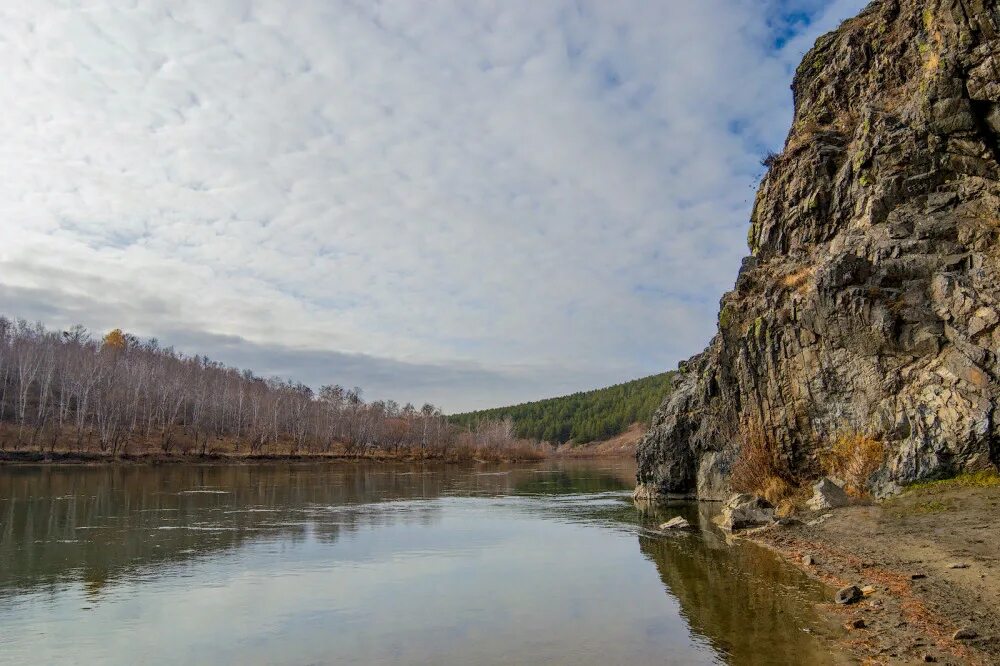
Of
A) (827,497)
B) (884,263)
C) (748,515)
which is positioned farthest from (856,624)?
(884,263)

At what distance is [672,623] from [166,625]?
42.2 feet

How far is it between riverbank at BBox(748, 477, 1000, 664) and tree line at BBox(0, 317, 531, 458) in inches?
3776

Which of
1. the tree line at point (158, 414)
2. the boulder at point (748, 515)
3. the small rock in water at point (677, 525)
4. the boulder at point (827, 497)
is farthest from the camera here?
the tree line at point (158, 414)

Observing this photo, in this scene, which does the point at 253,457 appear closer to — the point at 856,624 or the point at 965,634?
the point at 856,624

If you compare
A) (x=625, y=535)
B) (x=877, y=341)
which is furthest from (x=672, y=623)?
(x=877, y=341)

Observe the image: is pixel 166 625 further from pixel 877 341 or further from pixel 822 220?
pixel 822 220

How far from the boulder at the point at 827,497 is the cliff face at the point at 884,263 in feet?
5.53

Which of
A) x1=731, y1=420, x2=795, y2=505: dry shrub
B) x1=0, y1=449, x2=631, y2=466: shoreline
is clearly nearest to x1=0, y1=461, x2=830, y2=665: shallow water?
x1=731, y1=420, x2=795, y2=505: dry shrub

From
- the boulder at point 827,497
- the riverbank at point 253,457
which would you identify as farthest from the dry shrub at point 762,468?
the riverbank at point 253,457

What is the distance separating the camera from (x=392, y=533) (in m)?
32.2

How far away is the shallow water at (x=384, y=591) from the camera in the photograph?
1395 centimetres

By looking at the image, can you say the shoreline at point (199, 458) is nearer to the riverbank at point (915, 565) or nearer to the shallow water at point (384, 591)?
the shallow water at point (384, 591)

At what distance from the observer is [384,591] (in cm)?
1962

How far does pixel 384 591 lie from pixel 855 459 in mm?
24116
